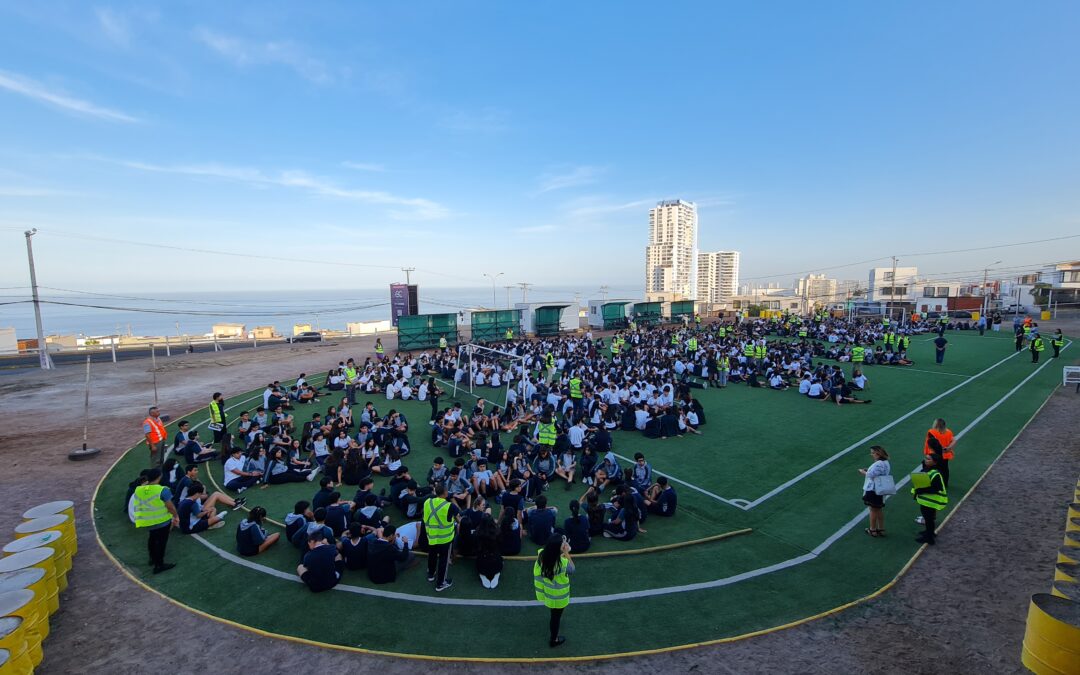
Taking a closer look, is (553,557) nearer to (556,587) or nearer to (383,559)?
(556,587)

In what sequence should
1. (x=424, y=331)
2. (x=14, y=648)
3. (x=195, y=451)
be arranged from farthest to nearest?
1. (x=424, y=331)
2. (x=195, y=451)
3. (x=14, y=648)

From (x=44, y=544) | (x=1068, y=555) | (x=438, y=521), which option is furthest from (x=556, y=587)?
(x=1068, y=555)

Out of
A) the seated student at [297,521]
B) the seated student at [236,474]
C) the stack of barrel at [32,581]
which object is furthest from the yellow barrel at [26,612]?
the seated student at [236,474]

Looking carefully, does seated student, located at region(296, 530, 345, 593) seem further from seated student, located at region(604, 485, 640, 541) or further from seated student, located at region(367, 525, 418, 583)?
seated student, located at region(604, 485, 640, 541)

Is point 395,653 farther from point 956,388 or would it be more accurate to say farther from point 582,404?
point 956,388

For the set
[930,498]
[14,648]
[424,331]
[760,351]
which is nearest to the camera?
[14,648]

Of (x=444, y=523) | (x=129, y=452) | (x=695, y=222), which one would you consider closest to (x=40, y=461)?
(x=129, y=452)

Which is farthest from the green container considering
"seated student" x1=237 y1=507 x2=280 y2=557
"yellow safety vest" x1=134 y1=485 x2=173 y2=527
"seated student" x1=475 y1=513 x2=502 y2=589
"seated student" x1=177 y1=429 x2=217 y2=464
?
"seated student" x1=475 y1=513 x2=502 y2=589
